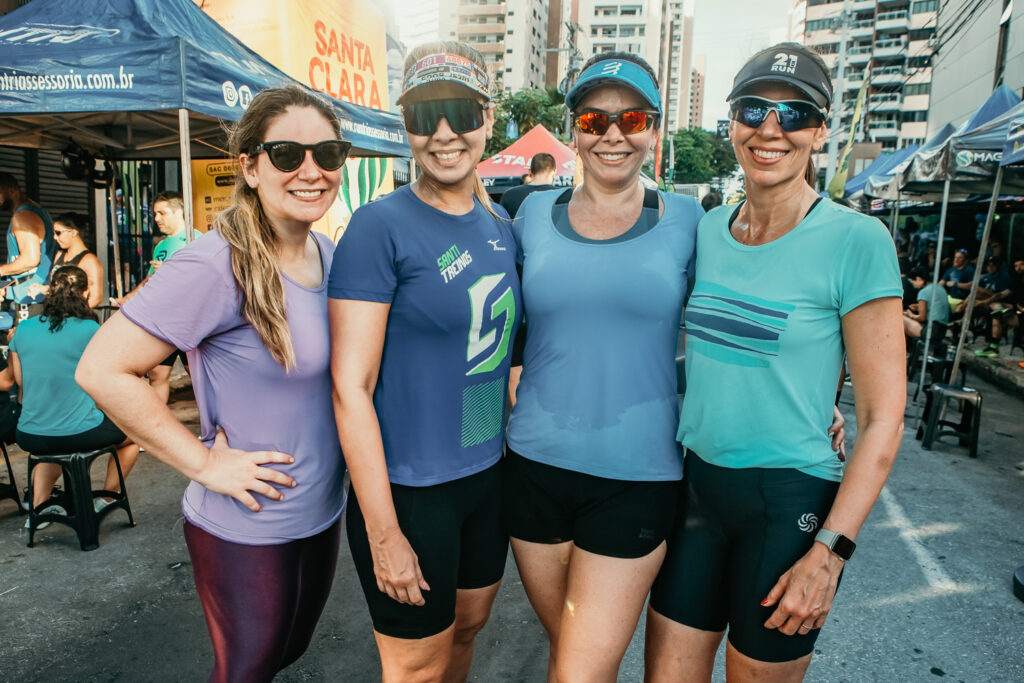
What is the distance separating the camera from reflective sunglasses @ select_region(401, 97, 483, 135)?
197 centimetres

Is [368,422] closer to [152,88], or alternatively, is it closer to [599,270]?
[599,270]

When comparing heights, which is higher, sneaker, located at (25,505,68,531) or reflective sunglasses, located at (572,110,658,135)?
reflective sunglasses, located at (572,110,658,135)

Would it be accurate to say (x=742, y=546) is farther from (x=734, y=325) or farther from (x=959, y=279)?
(x=959, y=279)

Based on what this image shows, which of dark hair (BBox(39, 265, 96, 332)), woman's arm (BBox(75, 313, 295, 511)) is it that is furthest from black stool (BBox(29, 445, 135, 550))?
woman's arm (BBox(75, 313, 295, 511))

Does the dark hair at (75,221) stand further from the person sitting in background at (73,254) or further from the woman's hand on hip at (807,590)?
the woman's hand on hip at (807,590)

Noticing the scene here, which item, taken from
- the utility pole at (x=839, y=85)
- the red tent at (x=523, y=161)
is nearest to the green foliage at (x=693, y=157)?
the utility pole at (x=839, y=85)

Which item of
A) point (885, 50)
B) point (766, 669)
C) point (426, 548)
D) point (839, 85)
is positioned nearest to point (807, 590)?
point (766, 669)

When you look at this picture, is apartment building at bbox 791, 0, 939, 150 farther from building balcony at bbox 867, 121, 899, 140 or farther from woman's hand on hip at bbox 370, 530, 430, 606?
woman's hand on hip at bbox 370, 530, 430, 606

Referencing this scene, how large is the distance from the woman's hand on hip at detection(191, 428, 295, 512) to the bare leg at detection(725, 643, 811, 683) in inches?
52.2

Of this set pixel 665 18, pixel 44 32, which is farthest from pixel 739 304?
pixel 665 18

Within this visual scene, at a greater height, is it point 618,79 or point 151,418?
point 618,79

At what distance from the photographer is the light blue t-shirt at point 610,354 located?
1935mm

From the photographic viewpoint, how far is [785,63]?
6.16 ft

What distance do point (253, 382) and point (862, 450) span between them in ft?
5.26
